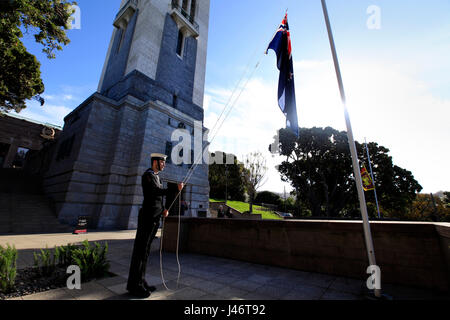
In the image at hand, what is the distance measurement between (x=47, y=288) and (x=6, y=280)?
60cm

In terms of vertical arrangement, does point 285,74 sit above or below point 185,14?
below

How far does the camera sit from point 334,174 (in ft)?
91.6

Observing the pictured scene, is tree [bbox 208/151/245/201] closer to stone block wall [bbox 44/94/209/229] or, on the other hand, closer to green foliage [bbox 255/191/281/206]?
green foliage [bbox 255/191/281/206]

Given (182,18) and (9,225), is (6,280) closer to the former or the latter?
(9,225)

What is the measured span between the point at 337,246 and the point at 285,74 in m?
5.10

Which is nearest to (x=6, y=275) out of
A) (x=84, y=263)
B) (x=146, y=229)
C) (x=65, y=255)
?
(x=84, y=263)

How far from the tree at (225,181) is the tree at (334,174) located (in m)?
17.8

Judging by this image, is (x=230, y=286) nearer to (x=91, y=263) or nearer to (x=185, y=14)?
(x=91, y=263)

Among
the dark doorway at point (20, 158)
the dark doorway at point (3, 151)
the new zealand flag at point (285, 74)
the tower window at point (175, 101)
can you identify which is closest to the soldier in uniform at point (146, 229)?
the new zealand flag at point (285, 74)

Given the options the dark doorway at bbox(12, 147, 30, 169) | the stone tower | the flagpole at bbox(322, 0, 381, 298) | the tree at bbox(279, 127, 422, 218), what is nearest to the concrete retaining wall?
the flagpole at bbox(322, 0, 381, 298)

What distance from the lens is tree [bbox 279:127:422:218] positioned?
26797mm

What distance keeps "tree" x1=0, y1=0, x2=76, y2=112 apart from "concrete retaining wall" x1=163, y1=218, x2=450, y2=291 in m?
12.3

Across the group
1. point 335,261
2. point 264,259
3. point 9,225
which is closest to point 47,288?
point 264,259

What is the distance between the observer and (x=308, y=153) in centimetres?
2967
